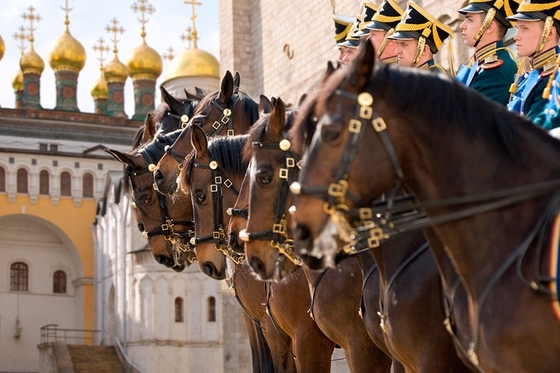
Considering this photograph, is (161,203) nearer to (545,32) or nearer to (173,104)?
(173,104)

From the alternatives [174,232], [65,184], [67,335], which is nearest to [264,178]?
[174,232]

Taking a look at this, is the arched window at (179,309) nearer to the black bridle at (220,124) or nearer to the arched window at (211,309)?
the arched window at (211,309)

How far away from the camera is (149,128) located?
9.29 metres

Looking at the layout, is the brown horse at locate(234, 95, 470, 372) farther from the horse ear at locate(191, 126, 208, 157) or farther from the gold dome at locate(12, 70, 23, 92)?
the gold dome at locate(12, 70, 23, 92)

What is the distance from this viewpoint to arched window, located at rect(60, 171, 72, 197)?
134 feet

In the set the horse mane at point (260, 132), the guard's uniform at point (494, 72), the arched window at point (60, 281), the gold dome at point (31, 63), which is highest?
the gold dome at point (31, 63)

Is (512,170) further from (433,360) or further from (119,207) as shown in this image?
(119,207)

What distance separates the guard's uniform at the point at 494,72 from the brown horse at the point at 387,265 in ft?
3.89

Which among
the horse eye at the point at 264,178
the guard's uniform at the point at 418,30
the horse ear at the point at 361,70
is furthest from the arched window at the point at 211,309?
the horse ear at the point at 361,70

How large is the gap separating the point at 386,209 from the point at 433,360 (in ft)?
3.28

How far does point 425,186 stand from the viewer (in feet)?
12.8

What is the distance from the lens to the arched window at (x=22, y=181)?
1565 inches

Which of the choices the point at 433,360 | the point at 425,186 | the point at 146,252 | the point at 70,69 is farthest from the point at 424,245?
the point at 70,69

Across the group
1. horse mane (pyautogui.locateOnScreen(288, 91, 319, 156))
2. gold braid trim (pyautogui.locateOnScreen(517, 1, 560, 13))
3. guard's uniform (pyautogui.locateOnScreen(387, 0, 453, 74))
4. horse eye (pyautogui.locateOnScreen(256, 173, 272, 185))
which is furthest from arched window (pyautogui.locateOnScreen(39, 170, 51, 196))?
horse mane (pyautogui.locateOnScreen(288, 91, 319, 156))
